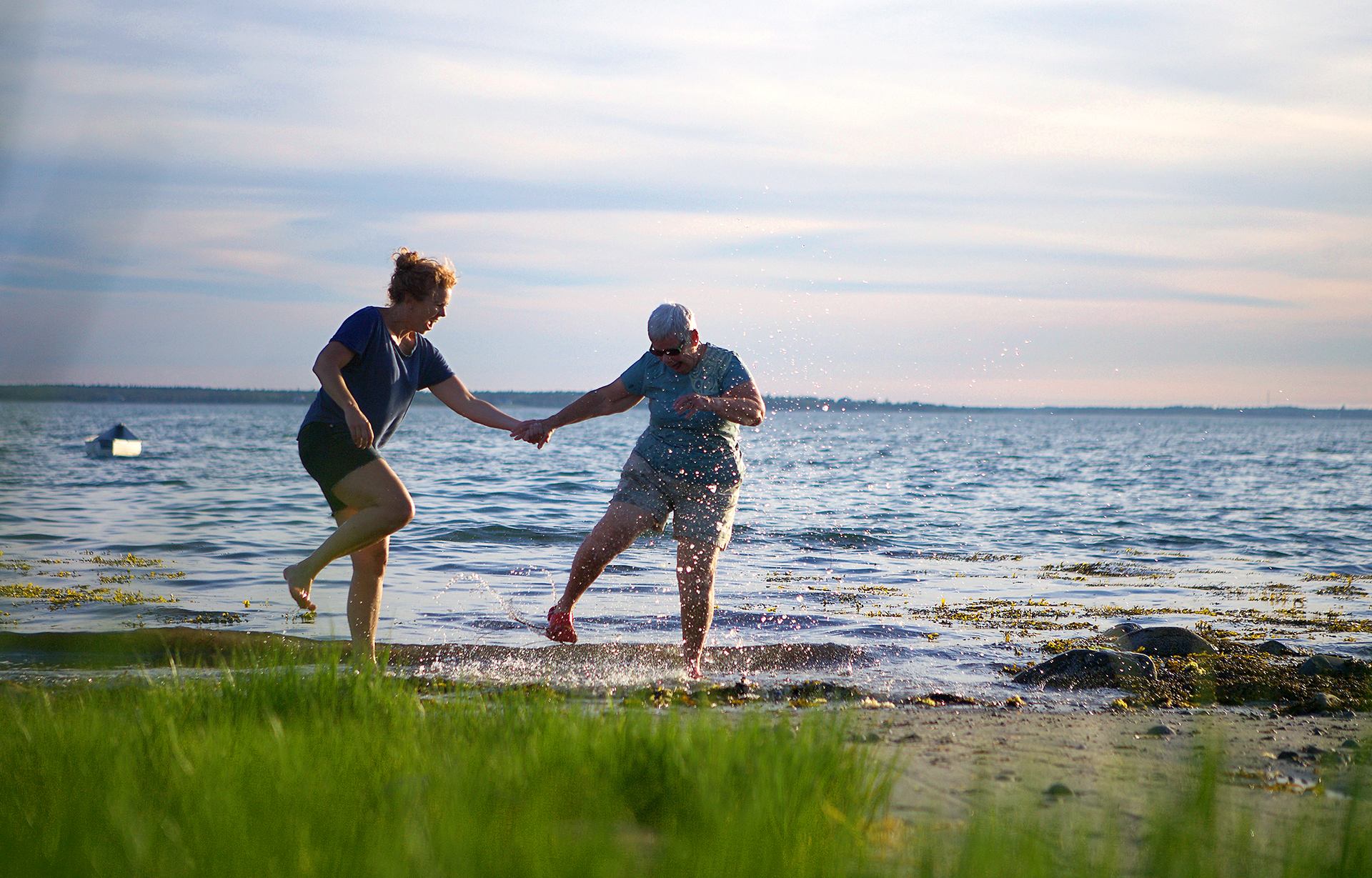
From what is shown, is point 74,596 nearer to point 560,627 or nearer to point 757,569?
point 560,627

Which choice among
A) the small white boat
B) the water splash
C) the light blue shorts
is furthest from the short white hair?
the small white boat

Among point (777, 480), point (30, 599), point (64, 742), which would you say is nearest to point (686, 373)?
point (64, 742)

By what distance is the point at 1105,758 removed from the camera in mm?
3893

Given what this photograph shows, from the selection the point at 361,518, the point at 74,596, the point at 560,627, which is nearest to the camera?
the point at 361,518

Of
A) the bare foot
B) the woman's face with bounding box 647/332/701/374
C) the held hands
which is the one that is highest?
the woman's face with bounding box 647/332/701/374

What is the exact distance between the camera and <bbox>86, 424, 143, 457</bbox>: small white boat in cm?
3325

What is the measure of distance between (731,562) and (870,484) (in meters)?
13.9

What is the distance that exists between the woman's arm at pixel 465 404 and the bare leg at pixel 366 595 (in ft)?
3.03

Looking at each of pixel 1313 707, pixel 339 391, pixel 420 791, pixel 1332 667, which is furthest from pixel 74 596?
pixel 1332 667

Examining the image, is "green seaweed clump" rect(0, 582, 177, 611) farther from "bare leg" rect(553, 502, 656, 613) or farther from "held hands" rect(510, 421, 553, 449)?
"bare leg" rect(553, 502, 656, 613)

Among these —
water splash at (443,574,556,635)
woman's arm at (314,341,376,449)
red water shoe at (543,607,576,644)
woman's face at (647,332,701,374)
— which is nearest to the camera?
woman's arm at (314,341,376,449)

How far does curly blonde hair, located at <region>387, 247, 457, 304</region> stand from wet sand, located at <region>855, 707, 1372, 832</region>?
3085mm

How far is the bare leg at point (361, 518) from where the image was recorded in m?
5.20

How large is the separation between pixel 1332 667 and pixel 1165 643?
38.2 inches
